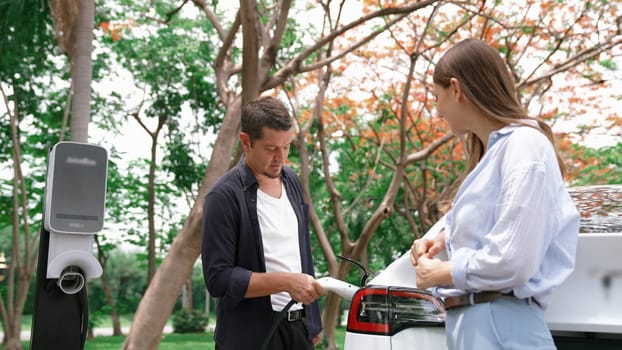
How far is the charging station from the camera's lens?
4.04 m

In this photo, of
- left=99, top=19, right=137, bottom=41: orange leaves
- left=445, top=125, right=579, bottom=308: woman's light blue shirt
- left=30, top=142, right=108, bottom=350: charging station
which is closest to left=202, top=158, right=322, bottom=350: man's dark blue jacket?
left=445, top=125, right=579, bottom=308: woman's light blue shirt

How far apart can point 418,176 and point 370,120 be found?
2671mm

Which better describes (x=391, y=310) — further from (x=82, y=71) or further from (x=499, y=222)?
(x=82, y=71)

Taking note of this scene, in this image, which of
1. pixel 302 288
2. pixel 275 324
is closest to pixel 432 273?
pixel 302 288

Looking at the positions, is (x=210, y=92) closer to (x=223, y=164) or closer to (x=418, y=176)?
(x=418, y=176)

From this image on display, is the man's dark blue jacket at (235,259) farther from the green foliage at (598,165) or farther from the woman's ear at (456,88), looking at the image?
the green foliage at (598,165)

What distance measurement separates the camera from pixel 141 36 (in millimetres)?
16016

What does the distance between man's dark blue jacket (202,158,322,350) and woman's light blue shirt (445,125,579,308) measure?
0.98 metres

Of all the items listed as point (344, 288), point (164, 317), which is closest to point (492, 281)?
point (344, 288)

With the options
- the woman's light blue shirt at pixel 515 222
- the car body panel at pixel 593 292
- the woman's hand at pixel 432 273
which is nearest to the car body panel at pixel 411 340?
the car body panel at pixel 593 292

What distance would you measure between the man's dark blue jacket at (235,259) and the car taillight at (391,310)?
36cm

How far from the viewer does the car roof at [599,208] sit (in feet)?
8.80

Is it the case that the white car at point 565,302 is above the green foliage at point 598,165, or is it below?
below

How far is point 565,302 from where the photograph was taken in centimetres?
239
